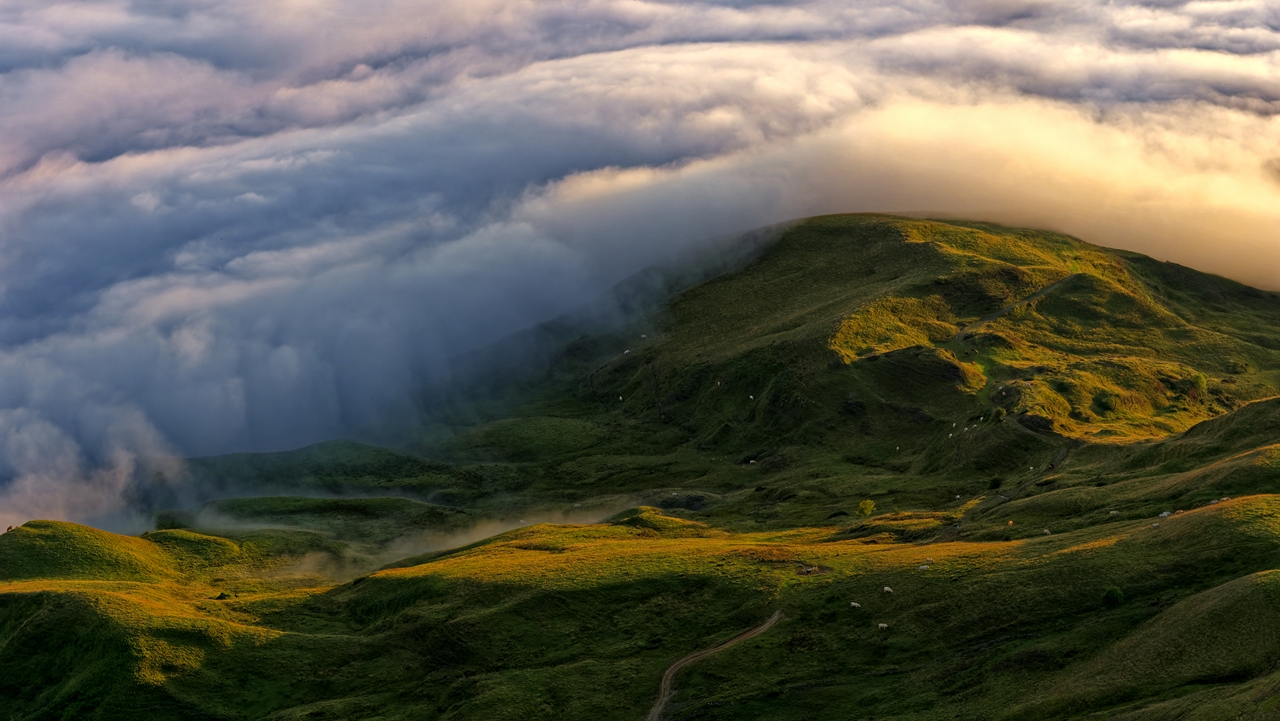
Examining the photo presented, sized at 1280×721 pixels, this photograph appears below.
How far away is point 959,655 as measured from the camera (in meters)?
116

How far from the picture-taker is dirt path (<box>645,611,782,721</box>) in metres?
122

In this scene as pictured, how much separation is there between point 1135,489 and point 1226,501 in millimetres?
26439

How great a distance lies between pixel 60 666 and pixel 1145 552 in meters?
133

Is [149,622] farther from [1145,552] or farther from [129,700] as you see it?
[1145,552]

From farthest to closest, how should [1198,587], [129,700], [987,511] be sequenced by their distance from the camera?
[987,511], [129,700], [1198,587]

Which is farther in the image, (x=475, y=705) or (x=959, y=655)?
(x=475, y=705)

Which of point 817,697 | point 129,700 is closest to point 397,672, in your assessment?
point 129,700

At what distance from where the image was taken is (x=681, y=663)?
13025 cm

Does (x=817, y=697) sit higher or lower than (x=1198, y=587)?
lower

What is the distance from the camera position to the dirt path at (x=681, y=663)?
121938mm

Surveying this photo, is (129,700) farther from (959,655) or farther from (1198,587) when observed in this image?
(1198,587)

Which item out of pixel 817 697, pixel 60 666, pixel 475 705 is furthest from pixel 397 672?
pixel 817 697

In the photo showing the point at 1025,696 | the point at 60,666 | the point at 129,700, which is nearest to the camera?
the point at 1025,696

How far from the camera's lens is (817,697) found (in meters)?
117
